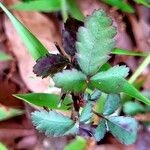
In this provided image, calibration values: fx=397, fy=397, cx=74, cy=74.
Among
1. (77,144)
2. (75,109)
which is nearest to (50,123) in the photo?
(75,109)

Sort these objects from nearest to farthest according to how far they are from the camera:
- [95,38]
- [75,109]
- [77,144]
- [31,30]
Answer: [95,38] → [75,109] → [77,144] → [31,30]

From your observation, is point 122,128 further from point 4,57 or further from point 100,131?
point 4,57

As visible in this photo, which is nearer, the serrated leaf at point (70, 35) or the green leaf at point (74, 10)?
the serrated leaf at point (70, 35)

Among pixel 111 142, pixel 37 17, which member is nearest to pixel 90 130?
pixel 111 142

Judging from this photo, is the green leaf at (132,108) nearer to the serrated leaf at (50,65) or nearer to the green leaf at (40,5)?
the green leaf at (40,5)

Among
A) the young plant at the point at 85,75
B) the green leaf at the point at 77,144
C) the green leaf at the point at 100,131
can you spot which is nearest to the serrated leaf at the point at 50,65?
the young plant at the point at 85,75

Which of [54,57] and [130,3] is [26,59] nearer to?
[130,3]

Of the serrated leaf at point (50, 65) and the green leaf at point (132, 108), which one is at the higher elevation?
the serrated leaf at point (50, 65)
